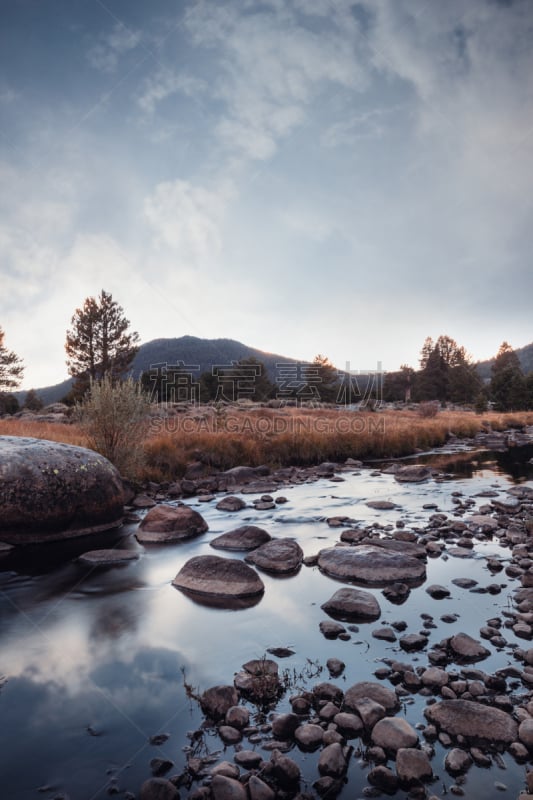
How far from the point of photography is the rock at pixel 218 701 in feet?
10.7

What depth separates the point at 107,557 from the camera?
684 centimetres

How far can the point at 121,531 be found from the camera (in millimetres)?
8539

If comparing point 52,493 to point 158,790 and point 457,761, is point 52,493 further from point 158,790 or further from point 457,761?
point 457,761

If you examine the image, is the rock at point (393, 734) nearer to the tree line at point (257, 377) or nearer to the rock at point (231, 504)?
the rock at point (231, 504)

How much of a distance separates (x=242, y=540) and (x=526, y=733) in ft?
16.2

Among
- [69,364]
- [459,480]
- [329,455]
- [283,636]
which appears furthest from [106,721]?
[69,364]

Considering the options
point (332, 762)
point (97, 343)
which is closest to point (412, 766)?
point (332, 762)

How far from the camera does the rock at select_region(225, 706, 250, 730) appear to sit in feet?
10.2

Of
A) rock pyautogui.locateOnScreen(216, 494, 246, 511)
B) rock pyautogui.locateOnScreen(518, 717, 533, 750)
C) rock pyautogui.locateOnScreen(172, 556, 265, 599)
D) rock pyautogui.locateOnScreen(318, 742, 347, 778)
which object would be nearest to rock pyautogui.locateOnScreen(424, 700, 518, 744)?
rock pyautogui.locateOnScreen(518, 717, 533, 750)

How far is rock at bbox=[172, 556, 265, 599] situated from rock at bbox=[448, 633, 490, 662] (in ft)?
7.47

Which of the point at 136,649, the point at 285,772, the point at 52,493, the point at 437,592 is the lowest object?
the point at 136,649

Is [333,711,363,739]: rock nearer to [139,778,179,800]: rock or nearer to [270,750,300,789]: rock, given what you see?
[270,750,300,789]: rock

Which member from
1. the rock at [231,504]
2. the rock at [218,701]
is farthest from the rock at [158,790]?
the rock at [231,504]

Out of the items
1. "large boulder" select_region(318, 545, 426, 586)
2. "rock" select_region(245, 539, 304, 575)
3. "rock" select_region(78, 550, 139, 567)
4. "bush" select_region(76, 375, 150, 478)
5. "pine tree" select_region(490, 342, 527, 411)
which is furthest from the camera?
"pine tree" select_region(490, 342, 527, 411)
